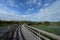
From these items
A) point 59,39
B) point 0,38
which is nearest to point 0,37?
point 0,38

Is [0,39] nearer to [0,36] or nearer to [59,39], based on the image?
[0,36]

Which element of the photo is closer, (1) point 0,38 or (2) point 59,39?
(2) point 59,39

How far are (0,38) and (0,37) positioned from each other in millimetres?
68

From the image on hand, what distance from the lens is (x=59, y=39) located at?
4508 mm

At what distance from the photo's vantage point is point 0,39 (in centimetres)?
861

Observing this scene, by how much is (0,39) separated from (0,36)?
25 cm

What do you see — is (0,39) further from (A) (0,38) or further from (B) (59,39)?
(B) (59,39)

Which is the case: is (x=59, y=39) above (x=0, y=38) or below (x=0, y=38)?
above

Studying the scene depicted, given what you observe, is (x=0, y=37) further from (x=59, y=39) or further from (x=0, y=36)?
(x=59, y=39)

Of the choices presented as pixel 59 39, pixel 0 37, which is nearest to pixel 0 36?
pixel 0 37

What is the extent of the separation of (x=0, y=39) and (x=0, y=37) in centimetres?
14

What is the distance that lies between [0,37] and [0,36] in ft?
0.41

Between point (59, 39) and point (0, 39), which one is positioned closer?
point (59, 39)

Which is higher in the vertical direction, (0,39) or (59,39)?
(59,39)
